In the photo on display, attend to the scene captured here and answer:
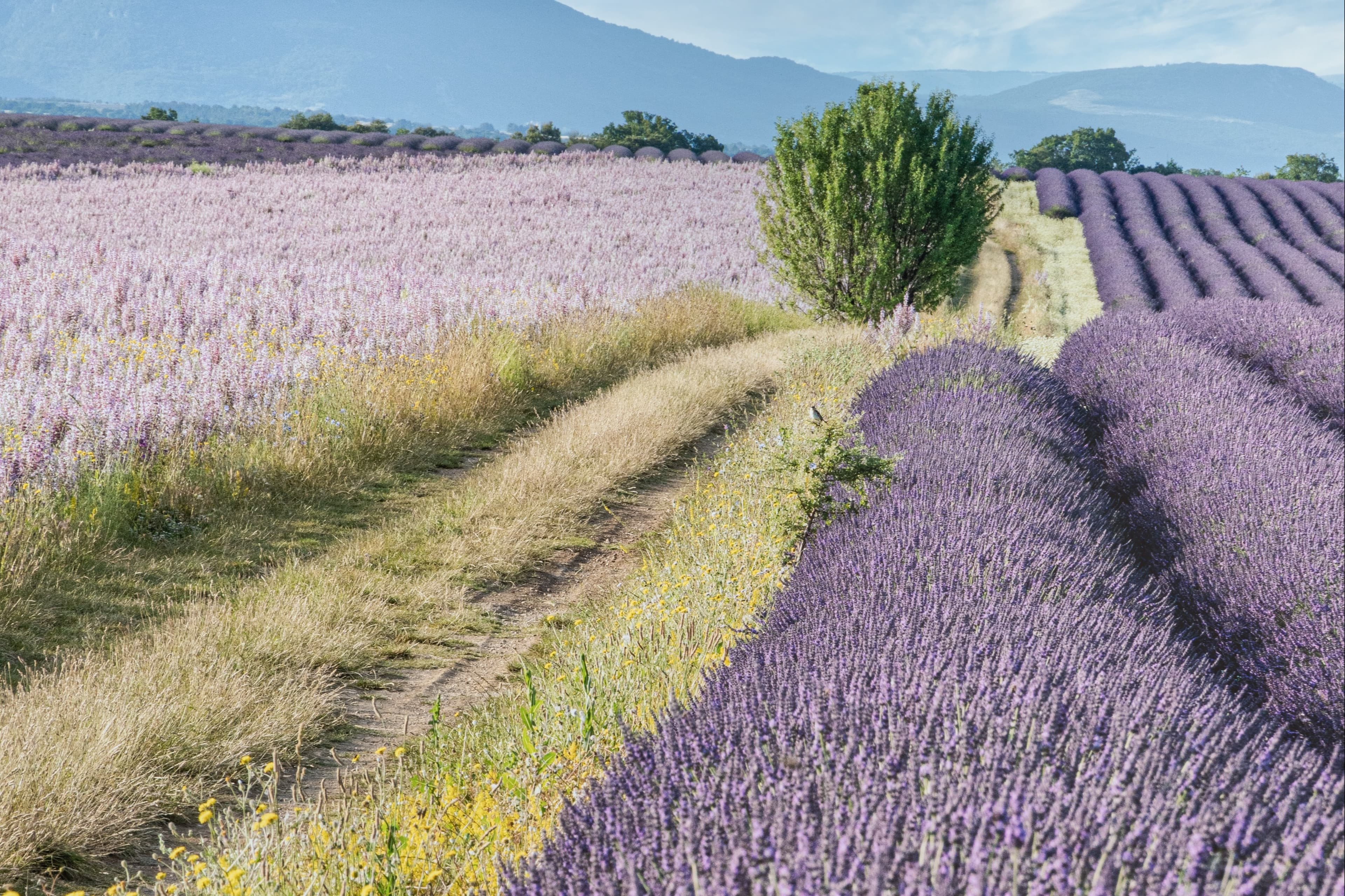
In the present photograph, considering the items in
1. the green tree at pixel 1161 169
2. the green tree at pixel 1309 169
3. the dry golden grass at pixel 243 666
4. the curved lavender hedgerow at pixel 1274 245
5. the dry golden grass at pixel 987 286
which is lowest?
the dry golden grass at pixel 243 666

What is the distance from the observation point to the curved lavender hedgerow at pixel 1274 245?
18172 millimetres

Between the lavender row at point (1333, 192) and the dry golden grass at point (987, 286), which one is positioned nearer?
the dry golden grass at point (987, 286)

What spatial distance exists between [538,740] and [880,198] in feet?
30.0

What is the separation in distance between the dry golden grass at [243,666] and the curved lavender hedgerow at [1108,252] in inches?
579

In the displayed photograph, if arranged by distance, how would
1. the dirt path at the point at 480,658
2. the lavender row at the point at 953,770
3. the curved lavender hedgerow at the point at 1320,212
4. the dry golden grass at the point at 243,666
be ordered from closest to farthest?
the lavender row at the point at 953,770, the dry golden grass at the point at 243,666, the dirt path at the point at 480,658, the curved lavender hedgerow at the point at 1320,212

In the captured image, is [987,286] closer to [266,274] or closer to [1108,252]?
[1108,252]

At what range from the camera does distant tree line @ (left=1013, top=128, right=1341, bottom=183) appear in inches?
1692

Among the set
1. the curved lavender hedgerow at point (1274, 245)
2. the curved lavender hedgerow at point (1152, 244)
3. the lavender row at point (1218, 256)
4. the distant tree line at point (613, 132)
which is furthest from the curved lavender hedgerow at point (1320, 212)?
the distant tree line at point (613, 132)

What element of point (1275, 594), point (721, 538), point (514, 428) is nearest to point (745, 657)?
point (721, 538)

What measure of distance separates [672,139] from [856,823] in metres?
43.7

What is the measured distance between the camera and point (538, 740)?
285cm

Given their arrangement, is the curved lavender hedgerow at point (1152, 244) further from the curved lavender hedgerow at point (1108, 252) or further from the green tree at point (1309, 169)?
the green tree at point (1309, 169)

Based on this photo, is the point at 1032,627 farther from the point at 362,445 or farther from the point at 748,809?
the point at 362,445

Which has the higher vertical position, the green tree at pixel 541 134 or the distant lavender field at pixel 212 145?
the green tree at pixel 541 134
